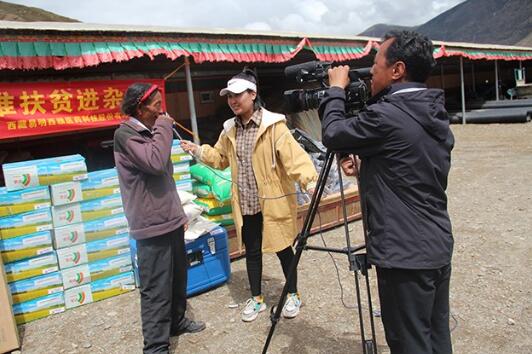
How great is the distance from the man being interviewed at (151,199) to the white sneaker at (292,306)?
90cm

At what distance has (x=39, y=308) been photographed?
11.1 feet

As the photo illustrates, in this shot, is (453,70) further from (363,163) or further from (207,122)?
(363,163)

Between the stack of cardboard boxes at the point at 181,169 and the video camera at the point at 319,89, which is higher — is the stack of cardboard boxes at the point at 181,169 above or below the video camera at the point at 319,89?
below

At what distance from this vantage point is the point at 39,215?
3.42 m

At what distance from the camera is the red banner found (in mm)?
3980

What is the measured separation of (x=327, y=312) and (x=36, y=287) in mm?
2477

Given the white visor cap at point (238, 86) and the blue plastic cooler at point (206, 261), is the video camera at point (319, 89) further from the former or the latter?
the blue plastic cooler at point (206, 261)

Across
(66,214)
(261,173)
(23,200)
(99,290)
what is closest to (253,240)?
(261,173)

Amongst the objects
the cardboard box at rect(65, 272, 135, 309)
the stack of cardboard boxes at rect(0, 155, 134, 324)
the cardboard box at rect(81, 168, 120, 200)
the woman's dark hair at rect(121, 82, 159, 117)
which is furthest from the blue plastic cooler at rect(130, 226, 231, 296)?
the woman's dark hair at rect(121, 82, 159, 117)

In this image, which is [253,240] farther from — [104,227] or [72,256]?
[72,256]

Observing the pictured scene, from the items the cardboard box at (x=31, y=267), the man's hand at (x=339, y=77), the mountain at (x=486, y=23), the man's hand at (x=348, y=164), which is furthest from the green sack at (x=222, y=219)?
the mountain at (x=486, y=23)

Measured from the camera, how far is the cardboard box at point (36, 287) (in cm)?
330

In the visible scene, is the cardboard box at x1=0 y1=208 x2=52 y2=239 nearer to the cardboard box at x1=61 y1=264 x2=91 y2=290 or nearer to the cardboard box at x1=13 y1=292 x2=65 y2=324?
the cardboard box at x1=61 y1=264 x2=91 y2=290

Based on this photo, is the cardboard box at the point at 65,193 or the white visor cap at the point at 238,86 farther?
the cardboard box at the point at 65,193
